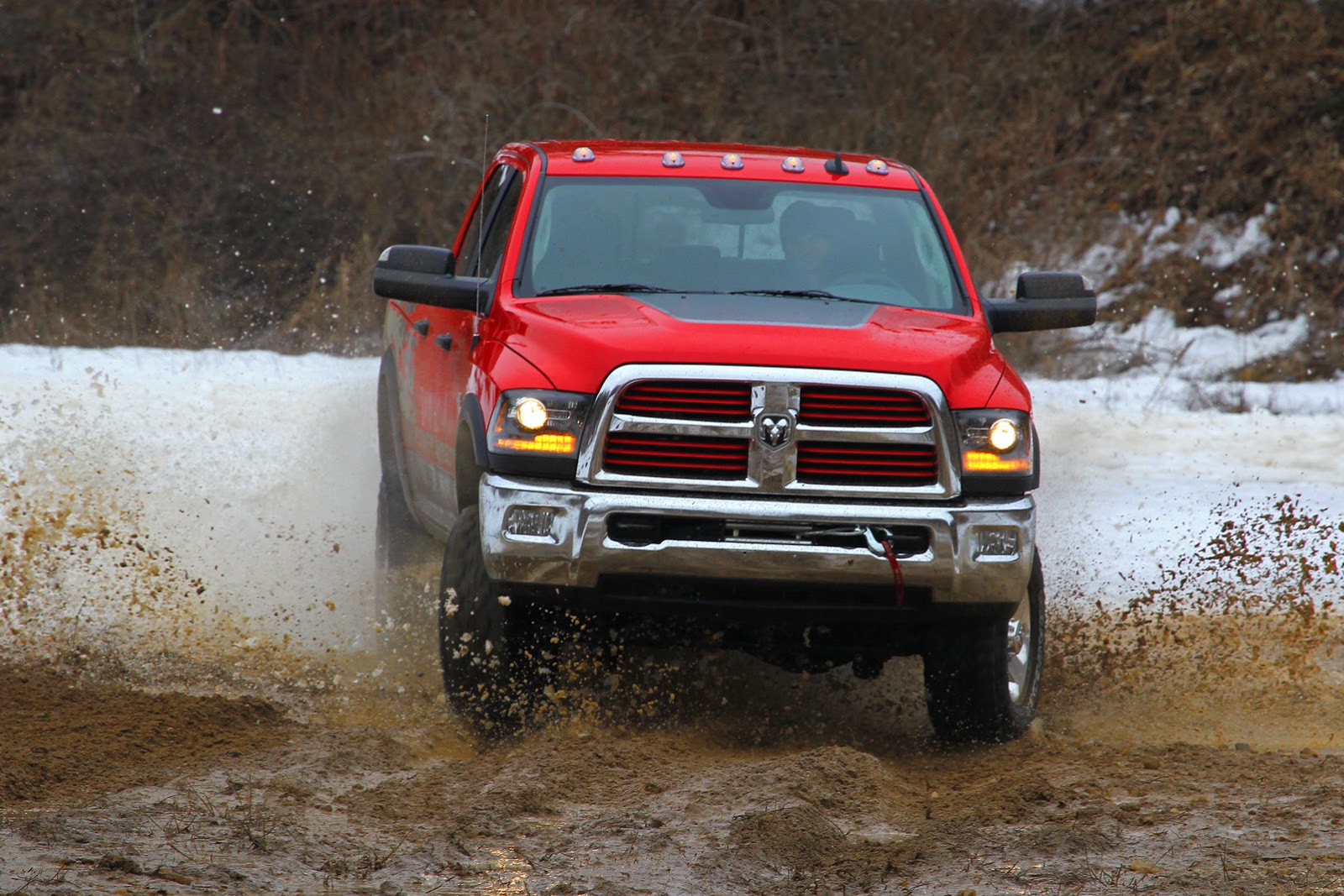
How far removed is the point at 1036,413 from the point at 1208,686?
21.3 feet

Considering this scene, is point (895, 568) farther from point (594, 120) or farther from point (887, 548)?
point (594, 120)

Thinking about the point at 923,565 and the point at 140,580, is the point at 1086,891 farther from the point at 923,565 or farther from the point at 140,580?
the point at 140,580

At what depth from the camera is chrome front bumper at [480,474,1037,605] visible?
512 centimetres

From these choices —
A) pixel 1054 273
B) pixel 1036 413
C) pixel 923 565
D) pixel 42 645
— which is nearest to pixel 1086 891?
pixel 923 565

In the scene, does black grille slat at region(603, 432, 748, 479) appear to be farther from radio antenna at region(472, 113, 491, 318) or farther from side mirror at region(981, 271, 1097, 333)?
side mirror at region(981, 271, 1097, 333)

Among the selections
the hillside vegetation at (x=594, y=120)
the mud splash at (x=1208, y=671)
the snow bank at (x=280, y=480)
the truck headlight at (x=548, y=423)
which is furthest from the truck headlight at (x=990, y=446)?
the hillside vegetation at (x=594, y=120)

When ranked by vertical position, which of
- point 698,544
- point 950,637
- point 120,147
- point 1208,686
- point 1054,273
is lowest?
point 1208,686

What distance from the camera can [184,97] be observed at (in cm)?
1975

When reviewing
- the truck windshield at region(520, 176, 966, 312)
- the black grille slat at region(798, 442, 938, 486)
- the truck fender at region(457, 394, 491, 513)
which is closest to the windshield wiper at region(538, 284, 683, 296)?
the truck windshield at region(520, 176, 966, 312)

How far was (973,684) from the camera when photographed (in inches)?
225

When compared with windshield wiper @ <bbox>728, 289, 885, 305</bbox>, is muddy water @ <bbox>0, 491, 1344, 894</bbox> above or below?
below


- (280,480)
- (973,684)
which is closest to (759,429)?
(973,684)

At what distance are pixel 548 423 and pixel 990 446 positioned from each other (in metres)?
1.41

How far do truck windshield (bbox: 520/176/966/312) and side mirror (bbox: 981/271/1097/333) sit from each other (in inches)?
7.6
